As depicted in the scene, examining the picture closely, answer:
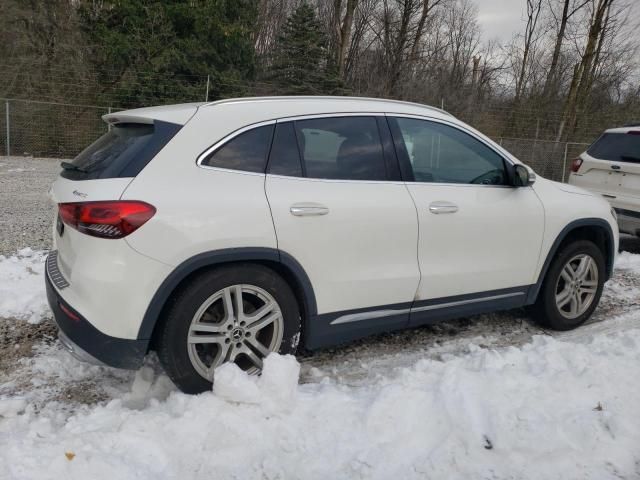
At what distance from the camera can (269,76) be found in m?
22.7

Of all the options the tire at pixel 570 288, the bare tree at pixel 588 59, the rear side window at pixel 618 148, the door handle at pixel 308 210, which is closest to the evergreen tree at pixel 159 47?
the bare tree at pixel 588 59

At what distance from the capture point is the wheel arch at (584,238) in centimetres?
425

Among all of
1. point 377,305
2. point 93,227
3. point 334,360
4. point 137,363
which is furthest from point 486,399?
point 93,227

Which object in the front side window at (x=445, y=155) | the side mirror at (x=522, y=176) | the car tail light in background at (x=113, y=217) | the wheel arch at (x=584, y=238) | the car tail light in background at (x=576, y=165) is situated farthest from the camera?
the car tail light in background at (x=576, y=165)

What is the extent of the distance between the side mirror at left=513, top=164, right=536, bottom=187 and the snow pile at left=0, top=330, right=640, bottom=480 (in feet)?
4.58

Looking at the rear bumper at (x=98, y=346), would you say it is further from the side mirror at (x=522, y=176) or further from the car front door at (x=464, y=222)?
the side mirror at (x=522, y=176)

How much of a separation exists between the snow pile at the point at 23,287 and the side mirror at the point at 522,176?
3.79m

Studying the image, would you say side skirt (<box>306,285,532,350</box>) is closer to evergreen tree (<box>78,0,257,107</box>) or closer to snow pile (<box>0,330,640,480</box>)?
snow pile (<box>0,330,640,480</box>)

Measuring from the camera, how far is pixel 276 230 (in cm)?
303

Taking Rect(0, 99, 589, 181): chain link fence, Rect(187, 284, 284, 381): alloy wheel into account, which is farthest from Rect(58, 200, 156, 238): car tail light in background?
Rect(0, 99, 589, 181): chain link fence

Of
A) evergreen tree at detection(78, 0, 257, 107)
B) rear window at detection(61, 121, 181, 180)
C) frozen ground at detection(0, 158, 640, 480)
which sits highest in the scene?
evergreen tree at detection(78, 0, 257, 107)

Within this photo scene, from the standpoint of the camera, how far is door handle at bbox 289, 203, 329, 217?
310 cm

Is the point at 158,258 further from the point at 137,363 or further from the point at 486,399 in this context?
the point at 486,399

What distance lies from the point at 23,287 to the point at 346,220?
Answer: 319 centimetres
